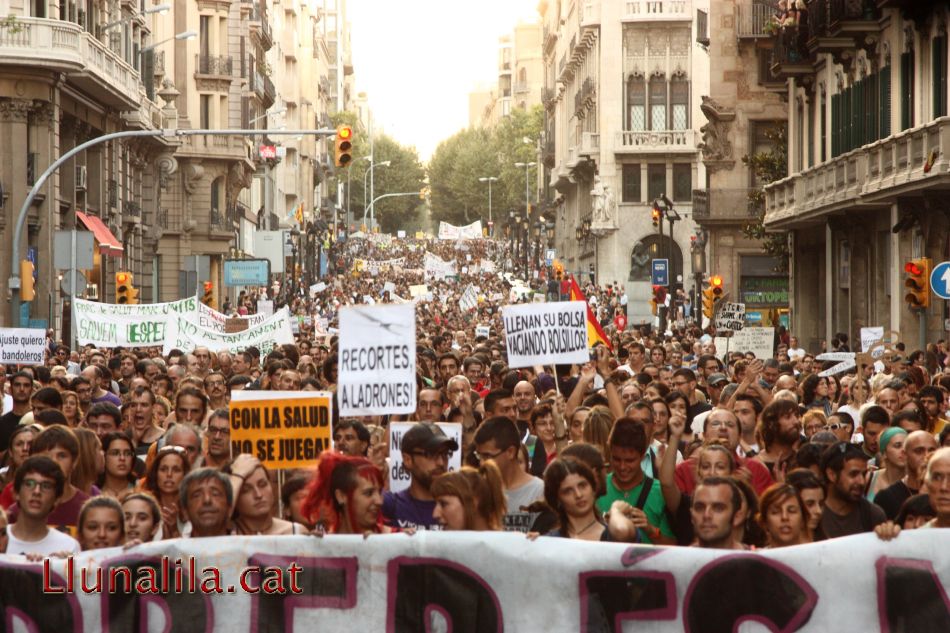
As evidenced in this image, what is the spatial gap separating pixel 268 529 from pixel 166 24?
186ft

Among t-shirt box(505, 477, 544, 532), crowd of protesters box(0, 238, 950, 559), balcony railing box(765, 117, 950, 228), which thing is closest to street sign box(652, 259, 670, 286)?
balcony railing box(765, 117, 950, 228)

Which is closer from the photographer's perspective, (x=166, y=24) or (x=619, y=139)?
(x=166, y=24)

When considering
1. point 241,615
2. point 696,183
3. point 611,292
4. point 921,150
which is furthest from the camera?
point 696,183

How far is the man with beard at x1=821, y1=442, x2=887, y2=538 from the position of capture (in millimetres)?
8938

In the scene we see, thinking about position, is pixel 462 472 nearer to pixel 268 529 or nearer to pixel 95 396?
pixel 268 529

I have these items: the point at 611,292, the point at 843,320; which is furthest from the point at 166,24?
the point at 843,320

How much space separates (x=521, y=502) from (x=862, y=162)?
26.0 metres

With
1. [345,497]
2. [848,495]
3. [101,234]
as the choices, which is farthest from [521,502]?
[101,234]

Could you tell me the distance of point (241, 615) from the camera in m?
7.48

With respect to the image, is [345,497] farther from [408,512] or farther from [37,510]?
[37,510]

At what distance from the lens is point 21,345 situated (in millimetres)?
20547

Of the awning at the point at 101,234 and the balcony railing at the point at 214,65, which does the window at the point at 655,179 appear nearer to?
the balcony railing at the point at 214,65

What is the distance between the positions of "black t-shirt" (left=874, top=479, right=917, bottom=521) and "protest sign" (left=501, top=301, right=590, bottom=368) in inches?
161

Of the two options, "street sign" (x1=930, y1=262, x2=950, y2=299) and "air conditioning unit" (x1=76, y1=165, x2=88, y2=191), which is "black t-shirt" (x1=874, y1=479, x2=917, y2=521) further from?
"air conditioning unit" (x1=76, y1=165, x2=88, y2=191)
